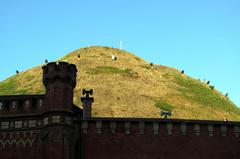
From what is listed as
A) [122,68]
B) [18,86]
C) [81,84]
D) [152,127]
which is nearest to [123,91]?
[81,84]

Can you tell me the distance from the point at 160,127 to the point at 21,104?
7.71 m

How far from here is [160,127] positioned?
80.4ft

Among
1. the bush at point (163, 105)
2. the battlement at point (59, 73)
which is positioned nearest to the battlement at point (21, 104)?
the battlement at point (59, 73)

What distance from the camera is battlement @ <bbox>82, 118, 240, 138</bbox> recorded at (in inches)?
953

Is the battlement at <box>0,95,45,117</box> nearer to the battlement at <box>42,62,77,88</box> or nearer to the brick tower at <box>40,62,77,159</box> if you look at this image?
the brick tower at <box>40,62,77,159</box>

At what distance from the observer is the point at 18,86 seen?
10762 cm

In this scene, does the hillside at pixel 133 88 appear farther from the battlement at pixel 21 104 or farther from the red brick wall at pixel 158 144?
the red brick wall at pixel 158 144

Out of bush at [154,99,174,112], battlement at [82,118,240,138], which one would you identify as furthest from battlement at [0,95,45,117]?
bush at [154,99,174,112]

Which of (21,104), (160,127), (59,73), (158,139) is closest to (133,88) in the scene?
(160,127)

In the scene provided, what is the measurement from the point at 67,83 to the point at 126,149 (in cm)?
478

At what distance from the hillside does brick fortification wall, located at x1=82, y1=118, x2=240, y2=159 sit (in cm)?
5250

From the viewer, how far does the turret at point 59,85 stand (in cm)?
2348

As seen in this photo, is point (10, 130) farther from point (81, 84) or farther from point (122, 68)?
point (122, 68)

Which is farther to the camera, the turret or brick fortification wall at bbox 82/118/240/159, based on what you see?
brick fortification wall at bbox 82/118/240/159
